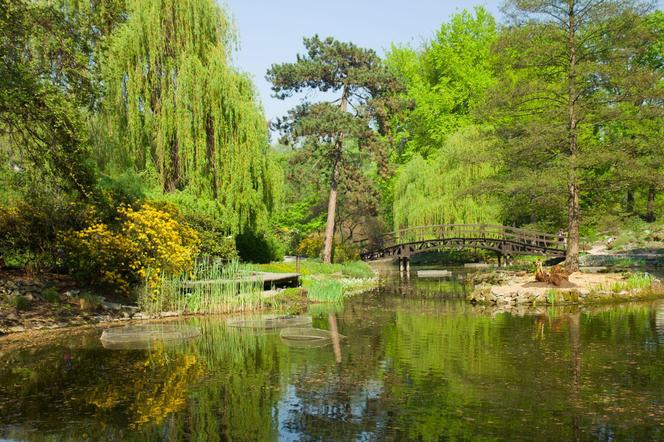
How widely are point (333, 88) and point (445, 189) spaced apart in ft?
33.4

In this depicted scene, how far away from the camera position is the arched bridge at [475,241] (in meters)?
34.6

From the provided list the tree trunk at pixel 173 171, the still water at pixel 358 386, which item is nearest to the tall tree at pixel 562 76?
the still water at pixel 358 386

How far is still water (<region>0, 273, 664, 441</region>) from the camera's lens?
22.6 ft

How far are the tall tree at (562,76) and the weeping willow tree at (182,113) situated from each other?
9.48m

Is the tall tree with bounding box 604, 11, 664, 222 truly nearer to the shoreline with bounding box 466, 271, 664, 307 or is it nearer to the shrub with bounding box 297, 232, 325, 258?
the shoreline with bounding box 466, 271, 664, 307

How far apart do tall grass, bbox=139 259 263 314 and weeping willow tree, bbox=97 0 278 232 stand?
12.1 feet

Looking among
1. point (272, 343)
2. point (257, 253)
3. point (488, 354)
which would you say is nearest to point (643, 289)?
point (488, 354)

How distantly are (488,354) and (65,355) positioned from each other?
298 inches

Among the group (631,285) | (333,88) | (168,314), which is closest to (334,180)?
(333,88)

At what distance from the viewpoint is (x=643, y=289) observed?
63.6 feet

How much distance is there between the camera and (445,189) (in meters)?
37.7

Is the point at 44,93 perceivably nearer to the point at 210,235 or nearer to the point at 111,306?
the point at 111,306

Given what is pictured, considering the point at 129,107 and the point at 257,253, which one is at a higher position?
the point at 129,107

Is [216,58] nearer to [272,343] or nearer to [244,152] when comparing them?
[244,152]
